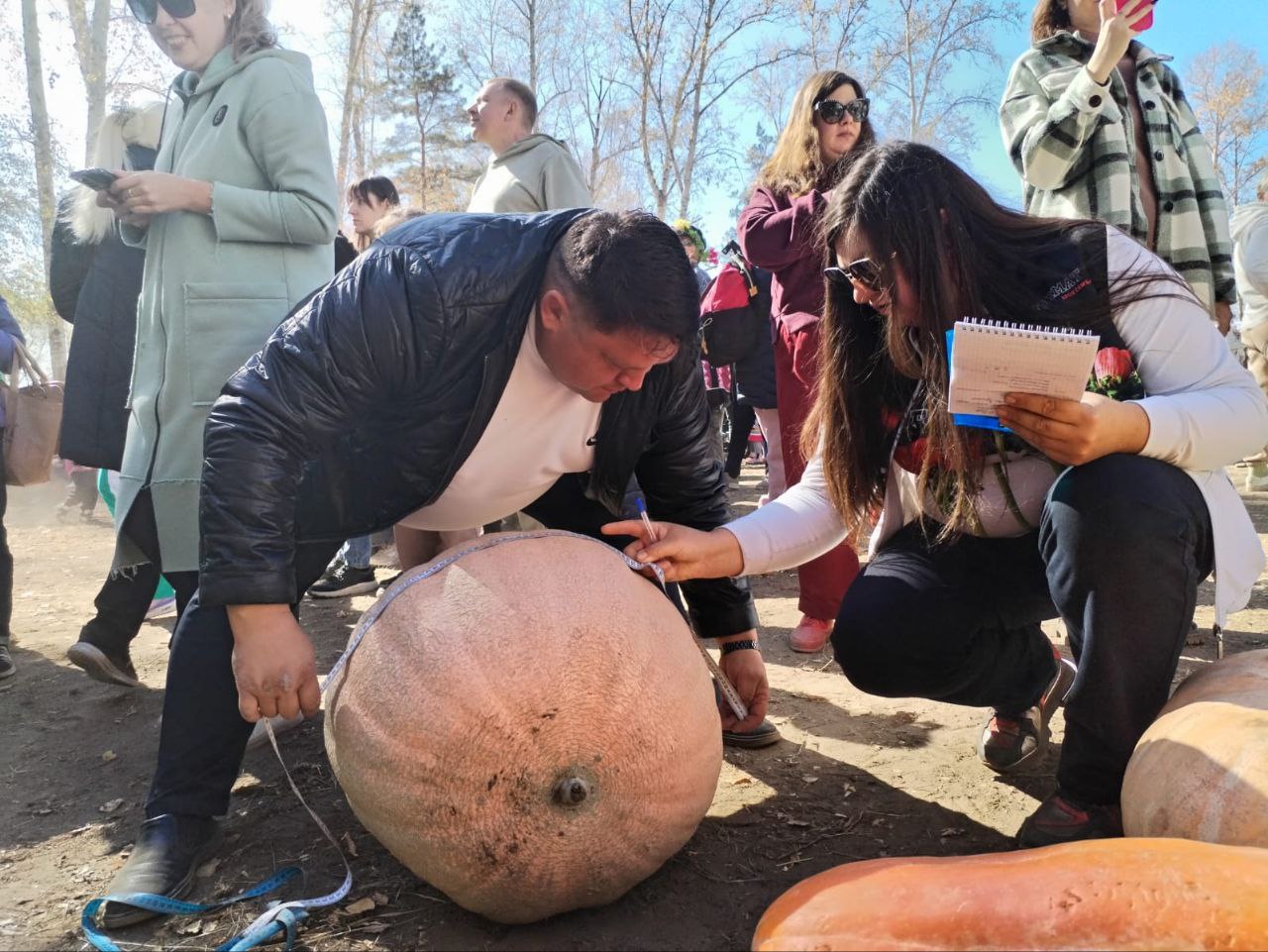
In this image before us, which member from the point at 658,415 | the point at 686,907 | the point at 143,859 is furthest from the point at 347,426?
the point at 686,907

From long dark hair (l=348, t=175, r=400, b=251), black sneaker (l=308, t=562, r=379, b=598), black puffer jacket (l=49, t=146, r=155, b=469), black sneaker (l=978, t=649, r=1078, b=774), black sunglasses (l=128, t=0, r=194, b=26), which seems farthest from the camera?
long dark hair (l=348, t=175, r=400, b=251)

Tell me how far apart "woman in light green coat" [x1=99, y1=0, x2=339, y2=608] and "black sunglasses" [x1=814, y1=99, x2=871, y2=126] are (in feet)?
6.46

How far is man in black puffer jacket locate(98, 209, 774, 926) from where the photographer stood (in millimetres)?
1976

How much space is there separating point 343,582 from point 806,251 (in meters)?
2.93

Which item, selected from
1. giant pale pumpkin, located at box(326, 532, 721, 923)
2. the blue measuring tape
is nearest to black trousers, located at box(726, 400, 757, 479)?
the blue measuring tape

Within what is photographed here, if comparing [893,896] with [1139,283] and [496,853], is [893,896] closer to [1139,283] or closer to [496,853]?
[496,853]

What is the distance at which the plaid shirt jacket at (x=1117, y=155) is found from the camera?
3.12m

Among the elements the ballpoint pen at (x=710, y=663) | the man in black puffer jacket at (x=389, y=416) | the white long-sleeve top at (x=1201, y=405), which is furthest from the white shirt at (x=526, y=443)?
the white long-sleeve top at (x=1201, y=405)

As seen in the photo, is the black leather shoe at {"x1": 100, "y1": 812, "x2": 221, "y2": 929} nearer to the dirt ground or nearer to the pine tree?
the dirt ground

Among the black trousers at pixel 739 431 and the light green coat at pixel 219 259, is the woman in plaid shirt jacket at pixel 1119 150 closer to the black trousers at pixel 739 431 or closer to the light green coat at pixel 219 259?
the light green coat at pixel 219 259

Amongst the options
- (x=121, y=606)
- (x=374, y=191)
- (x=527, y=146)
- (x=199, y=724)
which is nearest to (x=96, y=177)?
(x=121, y=606)

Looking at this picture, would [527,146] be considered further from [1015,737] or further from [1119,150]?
[1015,737]

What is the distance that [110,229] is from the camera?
3352 millimetres

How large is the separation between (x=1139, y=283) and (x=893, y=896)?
1.41m
